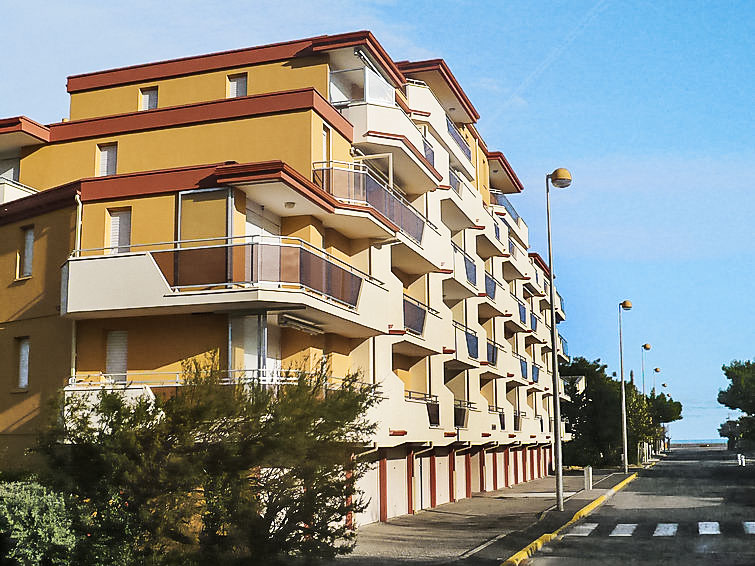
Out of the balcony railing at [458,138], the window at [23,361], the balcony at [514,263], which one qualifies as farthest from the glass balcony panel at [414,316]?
the balcony at [514,263]

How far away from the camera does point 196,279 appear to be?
20.1 m

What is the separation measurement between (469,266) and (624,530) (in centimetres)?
1469

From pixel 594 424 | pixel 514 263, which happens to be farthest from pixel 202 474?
pixel 594 424

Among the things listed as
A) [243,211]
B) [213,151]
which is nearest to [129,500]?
[243,211]

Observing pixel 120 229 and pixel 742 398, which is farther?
pixel 742 398

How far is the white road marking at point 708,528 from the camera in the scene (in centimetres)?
2503

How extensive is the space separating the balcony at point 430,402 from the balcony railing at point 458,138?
10.5 meters

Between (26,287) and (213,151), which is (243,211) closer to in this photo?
(213,151)

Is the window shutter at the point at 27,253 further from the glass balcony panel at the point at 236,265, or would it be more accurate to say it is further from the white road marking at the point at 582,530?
the white road marking at the point at 582,530

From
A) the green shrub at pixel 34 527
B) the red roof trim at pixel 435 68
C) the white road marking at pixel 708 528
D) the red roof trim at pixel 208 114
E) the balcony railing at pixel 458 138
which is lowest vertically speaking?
the white road marking at pixel 708 528

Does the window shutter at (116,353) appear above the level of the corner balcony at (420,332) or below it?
below

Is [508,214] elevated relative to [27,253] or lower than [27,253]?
elevated

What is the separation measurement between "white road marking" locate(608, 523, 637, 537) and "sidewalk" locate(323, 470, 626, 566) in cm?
153

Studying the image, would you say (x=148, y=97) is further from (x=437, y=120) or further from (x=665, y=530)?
(x=665, y=530)
